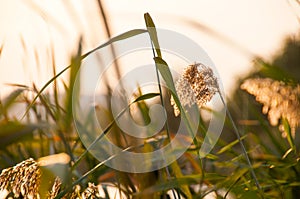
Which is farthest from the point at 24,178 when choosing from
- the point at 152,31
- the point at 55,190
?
the point at 152,31

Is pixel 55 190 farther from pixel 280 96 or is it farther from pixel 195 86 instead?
pixel 280 96

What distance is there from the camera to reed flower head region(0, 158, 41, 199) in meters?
0.75

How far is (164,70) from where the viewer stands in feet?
2.70

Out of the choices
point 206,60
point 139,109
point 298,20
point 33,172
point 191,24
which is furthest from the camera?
point 139,109

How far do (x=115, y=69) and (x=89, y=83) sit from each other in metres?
0.25

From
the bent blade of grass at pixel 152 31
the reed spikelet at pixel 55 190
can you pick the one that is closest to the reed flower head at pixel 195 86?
the bent blade of grass at pixel 152 31

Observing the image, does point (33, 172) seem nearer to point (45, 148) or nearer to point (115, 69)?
point (115, 69)

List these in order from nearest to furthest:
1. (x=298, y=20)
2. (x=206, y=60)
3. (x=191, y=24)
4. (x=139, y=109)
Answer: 1. (x=206, y=60)
2. (x=191, y=24)
3. (x=298, y=20)
4. (x=139, y=109)

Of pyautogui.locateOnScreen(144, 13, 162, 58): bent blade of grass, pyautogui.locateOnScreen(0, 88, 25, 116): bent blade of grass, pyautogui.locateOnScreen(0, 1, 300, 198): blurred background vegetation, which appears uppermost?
pyautogui.locateOnScreen(144, 13, 162, 58): bent blade of grass

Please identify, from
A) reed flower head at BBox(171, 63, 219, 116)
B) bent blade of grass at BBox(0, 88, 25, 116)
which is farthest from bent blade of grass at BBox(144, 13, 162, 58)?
bent blade of grass at BBox(0, 88, 25, 116)

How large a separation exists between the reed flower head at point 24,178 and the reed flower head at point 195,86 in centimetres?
20

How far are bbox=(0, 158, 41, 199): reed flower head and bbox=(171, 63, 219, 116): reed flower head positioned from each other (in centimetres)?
20

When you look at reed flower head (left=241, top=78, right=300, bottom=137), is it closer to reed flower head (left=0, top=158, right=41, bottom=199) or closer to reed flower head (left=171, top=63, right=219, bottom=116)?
reed flower head (left=171, top=63, right=219, bottom=116)

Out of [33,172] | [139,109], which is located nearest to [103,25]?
[33,172]
